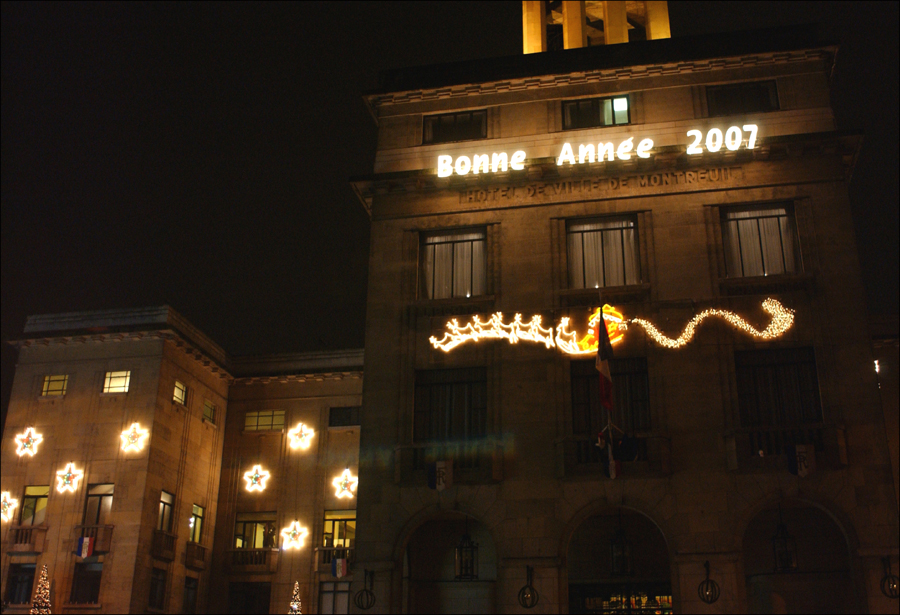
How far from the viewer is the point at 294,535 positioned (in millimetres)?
46250

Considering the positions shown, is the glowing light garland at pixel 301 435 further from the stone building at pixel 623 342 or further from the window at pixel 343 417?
the stone building at pixel 623 342

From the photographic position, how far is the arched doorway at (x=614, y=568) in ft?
95.2

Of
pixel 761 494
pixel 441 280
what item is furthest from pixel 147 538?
pixel 761 494

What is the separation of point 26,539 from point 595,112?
1282 inches

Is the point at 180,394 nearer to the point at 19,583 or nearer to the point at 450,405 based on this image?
the point at 19,583

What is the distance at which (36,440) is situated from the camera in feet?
143

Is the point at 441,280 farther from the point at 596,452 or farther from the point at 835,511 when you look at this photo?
the point at 835,511

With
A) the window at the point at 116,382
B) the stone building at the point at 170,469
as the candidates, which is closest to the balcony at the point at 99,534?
the stone building at the point at 170,469

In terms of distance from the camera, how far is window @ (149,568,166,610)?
1634 inches

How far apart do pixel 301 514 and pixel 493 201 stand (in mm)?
23265

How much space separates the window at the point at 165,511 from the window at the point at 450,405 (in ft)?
63.4

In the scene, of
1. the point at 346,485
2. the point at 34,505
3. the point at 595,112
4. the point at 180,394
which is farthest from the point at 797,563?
the point at 34,505

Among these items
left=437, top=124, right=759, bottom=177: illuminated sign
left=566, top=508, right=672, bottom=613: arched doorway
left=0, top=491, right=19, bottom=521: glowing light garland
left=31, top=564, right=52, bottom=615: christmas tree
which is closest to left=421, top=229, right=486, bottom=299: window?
left=437, top=124, right=759, bottom=177: illuminated sign

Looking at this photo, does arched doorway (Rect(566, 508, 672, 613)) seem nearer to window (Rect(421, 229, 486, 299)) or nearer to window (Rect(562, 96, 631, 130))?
window (Rect(421, 229, 486, 299))
